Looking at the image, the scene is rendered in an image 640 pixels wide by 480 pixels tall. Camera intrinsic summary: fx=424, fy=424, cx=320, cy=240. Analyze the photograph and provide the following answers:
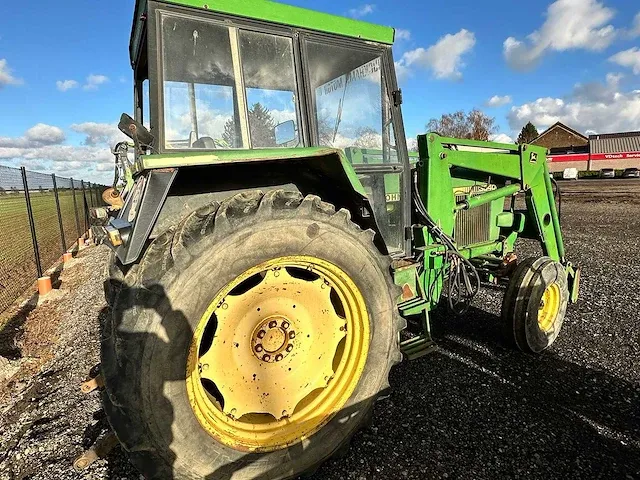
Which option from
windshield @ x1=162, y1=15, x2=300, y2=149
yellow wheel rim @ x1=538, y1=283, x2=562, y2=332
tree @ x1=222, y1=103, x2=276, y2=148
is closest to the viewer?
windshield @ x1=162, y1=15, x2=300, y2=149

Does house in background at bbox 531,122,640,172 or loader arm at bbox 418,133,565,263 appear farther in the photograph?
house in background at bbox 531,122,640,172

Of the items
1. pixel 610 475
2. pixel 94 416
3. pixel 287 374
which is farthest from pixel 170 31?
pixel 610 475

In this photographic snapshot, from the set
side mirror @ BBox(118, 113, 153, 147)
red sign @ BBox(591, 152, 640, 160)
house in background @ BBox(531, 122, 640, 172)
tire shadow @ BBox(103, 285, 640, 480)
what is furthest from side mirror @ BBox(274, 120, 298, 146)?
red sign @ BBox(591, 152, 640, 160)

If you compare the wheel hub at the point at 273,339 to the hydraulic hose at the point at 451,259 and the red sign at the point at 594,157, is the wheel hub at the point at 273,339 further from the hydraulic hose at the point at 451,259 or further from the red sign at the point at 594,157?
the red sign at the point at 594,157

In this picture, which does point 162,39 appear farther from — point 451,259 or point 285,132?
point 451,259

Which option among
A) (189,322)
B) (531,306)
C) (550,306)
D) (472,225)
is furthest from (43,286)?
A: (550,306)

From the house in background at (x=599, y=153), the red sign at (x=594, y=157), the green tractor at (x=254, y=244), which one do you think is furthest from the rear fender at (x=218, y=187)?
the red sign at (x=594, y=157)

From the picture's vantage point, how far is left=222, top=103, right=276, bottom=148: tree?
99.9 inches

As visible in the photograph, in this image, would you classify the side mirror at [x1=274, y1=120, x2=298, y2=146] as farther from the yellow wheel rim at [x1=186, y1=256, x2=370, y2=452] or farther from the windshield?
the yellow wheel rim at [x1=186, y1=256, x2=370, y2=452]

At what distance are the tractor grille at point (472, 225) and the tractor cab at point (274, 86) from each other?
0.98 m

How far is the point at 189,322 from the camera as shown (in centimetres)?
186

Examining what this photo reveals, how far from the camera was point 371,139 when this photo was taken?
10.2 ft

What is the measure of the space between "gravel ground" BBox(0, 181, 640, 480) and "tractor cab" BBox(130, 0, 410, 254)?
120cm

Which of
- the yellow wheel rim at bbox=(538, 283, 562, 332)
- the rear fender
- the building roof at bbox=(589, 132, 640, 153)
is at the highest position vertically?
the building roof at bbox=(589, 132, 640, 153)
